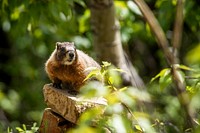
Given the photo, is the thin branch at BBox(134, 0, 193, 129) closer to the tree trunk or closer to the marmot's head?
the marmot's head

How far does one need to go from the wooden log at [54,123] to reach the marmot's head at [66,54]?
57cm

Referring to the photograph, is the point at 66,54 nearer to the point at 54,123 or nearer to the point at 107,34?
the point at 54,123

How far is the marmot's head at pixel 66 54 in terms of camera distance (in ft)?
14.8

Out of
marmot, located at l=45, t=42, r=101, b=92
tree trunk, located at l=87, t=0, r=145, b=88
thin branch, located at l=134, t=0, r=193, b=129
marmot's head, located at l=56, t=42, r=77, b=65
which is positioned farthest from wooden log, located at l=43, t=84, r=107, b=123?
tree trunk, located at l=87, t=0, r=145, b=88

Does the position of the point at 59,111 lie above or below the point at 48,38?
below

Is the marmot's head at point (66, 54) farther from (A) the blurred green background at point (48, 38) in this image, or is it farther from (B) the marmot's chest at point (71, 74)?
(A) the blurred green background at point (48, 38)

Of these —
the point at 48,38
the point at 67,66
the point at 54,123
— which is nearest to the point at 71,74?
the point at 67,66

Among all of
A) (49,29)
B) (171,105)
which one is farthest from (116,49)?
(49,29)

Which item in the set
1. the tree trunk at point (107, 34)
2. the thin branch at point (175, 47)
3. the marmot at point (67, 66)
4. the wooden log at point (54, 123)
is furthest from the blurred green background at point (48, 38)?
the thin branch at point (175, 47)

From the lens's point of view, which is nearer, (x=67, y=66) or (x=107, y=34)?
(x=67, y=66)

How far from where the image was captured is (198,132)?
2248mm

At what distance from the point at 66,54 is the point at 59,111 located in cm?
63

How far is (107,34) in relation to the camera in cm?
596

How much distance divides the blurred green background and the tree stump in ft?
2.74
